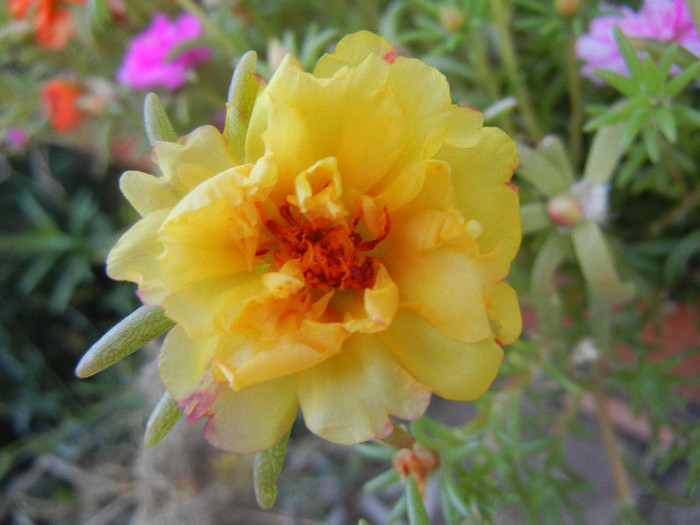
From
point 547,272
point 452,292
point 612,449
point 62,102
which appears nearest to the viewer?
point 452,292

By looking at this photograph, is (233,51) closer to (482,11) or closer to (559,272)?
(482,11)

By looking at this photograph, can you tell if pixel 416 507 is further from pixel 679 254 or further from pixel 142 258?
pixel 679 254

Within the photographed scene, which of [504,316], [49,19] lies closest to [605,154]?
[504,316]

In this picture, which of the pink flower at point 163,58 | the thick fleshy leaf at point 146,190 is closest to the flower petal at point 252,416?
the thick fleshy leaf at point 146,190

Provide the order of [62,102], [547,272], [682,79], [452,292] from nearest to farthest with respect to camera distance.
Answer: [452,292] → [682,79] → [547,272] → [62,102]

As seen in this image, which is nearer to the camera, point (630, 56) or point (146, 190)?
point (146, 190)

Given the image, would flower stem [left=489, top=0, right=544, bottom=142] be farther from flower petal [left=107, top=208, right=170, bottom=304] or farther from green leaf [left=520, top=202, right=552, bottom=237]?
flower petal [left=107, top=208, right=170, bottom=304]

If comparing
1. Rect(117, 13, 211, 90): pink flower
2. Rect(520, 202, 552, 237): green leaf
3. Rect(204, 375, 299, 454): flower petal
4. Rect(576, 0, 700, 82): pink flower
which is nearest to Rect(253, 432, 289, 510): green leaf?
Rect(204, 375, 299, 454): flower petal

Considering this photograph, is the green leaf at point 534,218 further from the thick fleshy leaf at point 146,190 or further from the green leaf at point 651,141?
the thick fleshy leaf at point 146,190
